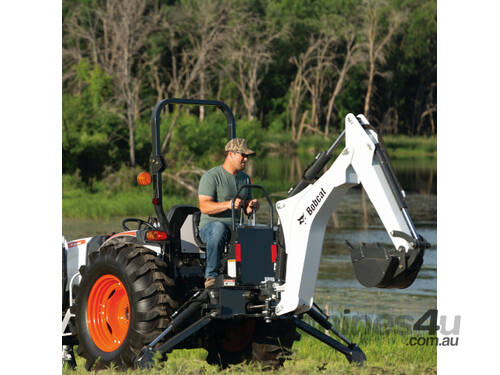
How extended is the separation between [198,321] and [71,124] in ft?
69.0

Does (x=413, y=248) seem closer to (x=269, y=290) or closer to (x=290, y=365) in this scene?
(x=269, y=290)

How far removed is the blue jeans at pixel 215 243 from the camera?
700 cm

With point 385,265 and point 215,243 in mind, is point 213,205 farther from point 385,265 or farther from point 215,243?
point 385,265

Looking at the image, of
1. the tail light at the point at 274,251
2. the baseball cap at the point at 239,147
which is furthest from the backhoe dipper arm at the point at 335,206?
the baseball cap at the point at 239,147

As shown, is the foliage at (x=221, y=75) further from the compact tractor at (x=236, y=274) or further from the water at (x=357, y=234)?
the compact tractor at (x=236, y=274)

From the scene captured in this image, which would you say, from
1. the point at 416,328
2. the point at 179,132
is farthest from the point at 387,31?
the point at 416,328

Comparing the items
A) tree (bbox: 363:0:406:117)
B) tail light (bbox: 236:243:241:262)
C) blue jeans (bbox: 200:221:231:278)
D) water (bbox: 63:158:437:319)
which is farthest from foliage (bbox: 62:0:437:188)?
tail light (bbox: 236:243:241:262)

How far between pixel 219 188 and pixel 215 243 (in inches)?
17.1

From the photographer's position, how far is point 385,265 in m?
6.09

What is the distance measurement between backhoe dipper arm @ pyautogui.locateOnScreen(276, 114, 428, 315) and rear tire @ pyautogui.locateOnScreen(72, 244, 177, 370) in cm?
92

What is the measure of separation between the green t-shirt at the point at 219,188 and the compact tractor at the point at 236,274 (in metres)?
0.16

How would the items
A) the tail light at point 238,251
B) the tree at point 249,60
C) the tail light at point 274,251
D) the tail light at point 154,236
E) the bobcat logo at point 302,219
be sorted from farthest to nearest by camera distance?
the tree at point 249,60, the tail light at point 154,236, the tail light at point 274,251, the tail light at point 238,251, the bobcat logo at point 302,219

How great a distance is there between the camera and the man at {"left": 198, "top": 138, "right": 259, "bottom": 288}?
702 cm

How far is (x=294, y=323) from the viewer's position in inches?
294
